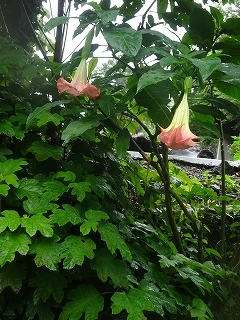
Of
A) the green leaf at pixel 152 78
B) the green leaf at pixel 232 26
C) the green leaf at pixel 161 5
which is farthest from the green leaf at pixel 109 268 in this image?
the green leaf at pixel 161 5

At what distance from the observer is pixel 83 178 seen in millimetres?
910

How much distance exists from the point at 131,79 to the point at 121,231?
1.44 feet

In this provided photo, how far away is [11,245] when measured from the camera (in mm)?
682

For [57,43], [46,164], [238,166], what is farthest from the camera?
[238,166]

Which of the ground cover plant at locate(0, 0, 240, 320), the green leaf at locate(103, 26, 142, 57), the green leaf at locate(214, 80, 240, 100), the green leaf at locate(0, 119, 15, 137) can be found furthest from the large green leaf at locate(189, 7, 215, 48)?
the green leaf at locate(0, 119, 15, 137)

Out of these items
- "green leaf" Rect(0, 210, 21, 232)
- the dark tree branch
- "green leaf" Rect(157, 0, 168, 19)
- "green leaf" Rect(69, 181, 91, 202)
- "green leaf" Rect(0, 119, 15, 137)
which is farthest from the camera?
the dark tree branch

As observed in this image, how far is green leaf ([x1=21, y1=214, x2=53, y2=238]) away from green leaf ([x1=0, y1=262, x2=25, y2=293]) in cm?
12

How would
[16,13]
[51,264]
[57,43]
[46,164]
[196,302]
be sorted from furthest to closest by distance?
[16,13], [57,43], [46,164], [196,302], [51,264]

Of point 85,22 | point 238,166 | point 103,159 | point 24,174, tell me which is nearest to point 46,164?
point 24,174

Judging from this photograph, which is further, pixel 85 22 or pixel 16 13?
pixel 16 13

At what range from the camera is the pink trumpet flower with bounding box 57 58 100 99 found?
78cm

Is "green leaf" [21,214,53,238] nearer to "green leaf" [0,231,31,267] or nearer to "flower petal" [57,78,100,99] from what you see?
"green leaf" [0,231,31,267]

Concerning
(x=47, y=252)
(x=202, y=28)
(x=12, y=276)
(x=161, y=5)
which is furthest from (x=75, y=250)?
(x=161, y=5)

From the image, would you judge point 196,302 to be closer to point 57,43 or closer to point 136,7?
point 136,7
